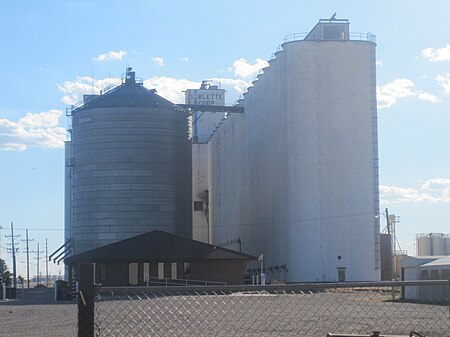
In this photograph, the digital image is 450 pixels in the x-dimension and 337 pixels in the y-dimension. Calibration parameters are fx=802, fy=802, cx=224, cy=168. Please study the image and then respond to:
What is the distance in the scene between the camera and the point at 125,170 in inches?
2844

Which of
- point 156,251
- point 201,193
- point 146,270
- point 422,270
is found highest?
point 201,193

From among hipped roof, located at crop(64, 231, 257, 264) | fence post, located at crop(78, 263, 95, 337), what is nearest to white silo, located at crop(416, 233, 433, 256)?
hipped roof, located at crop(64, 231, 257, 264)

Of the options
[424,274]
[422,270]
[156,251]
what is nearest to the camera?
[424,274]

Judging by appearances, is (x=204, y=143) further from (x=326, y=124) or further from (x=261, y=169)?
(x=326, y=124)

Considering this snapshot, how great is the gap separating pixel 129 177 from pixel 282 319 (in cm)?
5269

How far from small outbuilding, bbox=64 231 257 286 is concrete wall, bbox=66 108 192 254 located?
13067mm

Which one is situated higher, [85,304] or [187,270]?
[85,304]

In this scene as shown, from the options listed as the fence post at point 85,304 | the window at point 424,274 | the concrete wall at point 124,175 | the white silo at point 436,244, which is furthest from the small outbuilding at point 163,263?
the fence post at point 85,304

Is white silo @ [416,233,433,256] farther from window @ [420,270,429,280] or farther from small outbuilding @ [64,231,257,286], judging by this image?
window @ [420,270,429,280]

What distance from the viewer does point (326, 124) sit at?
219 ft

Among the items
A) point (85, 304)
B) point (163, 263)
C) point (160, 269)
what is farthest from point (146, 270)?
point (85, 304)

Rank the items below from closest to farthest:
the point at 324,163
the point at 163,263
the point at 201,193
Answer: the point at 163,263
the point at 324,163
the point at 201,193

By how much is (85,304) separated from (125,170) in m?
65.8

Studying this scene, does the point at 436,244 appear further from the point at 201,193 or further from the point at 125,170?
the point at 125,170
